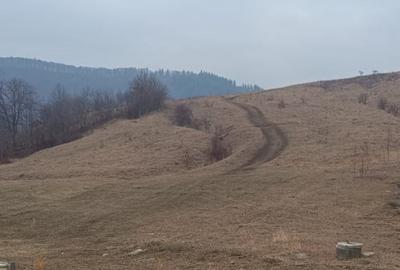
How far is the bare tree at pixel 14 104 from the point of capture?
75.0 meters

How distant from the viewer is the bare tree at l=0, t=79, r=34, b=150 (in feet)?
246

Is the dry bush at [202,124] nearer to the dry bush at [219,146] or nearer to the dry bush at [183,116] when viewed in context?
the dry bush at [183,116]

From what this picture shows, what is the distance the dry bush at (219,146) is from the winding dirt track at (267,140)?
8.01 ft

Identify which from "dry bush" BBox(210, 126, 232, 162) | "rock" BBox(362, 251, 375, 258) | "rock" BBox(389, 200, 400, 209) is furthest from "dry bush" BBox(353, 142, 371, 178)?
"rock" BBox(362, 251, 375, 258)

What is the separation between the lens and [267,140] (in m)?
37.6

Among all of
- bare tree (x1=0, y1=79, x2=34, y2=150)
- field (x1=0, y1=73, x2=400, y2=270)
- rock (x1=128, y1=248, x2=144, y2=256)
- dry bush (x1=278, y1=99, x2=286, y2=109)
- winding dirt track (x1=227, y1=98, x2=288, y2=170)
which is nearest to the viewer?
field (x1=0, y1=73, x2=400, y2=270)

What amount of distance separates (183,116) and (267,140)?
18.7 m

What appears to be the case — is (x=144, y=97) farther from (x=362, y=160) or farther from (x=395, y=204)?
(x=395, y=204)

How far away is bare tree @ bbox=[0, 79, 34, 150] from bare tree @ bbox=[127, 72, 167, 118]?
660 inches

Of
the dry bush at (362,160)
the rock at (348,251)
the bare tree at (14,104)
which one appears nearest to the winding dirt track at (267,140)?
the dry bush at (362,160)

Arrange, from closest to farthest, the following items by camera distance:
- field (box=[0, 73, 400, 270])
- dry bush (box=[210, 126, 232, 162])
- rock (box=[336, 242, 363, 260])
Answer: rock (box=[336, 242, 363, 260]), field (box=[0, 73, 400, 270]), dry bush (box=[210, 126, 232, 162])

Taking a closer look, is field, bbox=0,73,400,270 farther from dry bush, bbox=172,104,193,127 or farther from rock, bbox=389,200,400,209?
dry bush, bbox=172,104,193,127

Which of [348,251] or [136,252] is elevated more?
[348,251]

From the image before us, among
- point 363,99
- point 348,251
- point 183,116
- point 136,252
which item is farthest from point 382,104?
point 348,251
